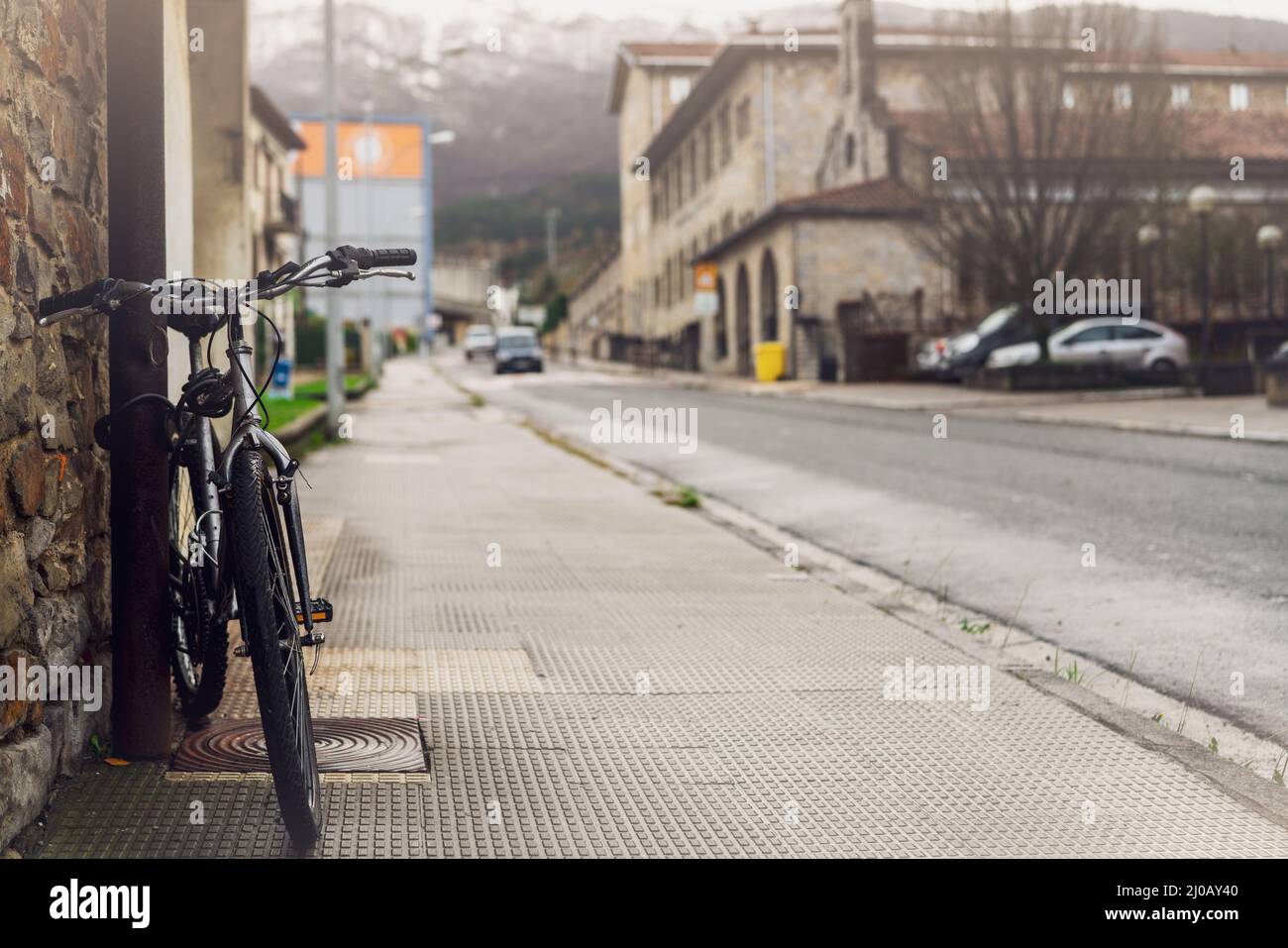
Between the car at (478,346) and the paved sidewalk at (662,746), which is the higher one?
the car at (478,346)

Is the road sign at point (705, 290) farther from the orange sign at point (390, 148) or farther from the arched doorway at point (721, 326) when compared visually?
the orange sign at point (390, 148)

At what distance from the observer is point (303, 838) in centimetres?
338

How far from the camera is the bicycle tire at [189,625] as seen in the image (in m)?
4.00

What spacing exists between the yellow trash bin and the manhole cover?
37499mm

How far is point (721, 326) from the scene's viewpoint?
51719mm

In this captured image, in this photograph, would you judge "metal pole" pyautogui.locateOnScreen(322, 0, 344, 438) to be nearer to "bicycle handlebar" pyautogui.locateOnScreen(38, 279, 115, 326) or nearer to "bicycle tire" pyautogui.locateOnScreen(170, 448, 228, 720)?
"bicycle tire" pyautogui.locateOnScreen(170, 448, 228, 720)

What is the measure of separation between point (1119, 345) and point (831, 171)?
1699cm

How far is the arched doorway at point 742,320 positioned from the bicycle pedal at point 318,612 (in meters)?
43.9

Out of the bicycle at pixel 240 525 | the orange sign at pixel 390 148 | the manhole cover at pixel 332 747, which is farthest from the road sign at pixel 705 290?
the bicycle at pixel 240 525

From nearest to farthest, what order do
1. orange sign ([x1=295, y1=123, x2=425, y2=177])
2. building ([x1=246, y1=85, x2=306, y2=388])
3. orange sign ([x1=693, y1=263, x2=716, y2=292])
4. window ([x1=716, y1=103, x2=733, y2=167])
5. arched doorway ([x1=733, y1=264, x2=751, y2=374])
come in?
Answer: orange sign ([x1=693, y1=263, x2=716, y2=292]), arched doorway ([x1=733, y1=264, x2=751, y2=374]), building ([x1=246, y1=85, x2=306, y2=388]), window ([x1=716, y1=103, x2=733, y2=167]), orange sign ([x1=295, y1=123, x2=425, y2=177])

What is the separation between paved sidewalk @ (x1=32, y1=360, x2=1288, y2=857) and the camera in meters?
3.58

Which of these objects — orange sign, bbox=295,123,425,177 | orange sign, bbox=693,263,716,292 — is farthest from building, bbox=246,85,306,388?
orange sign, bbox=295,123,425,177

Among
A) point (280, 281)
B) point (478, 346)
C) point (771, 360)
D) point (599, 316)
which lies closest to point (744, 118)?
point (771, 360)

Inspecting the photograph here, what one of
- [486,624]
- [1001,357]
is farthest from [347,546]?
[1001,357]
